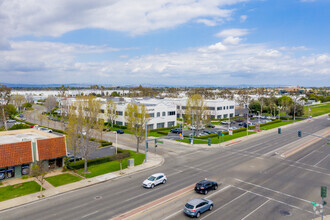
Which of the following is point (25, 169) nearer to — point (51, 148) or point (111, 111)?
point (51, 148)

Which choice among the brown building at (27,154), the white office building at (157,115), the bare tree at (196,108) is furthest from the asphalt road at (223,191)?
the white office building at (157,115)

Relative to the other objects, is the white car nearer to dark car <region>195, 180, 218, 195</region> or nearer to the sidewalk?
dark car <region>195, 180, 218, 195</region>

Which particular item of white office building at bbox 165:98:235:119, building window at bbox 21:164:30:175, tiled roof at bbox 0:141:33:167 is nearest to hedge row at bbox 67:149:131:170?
building window at bbox 21:164:30:175

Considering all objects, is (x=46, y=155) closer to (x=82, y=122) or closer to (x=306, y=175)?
(x=82, y=122)

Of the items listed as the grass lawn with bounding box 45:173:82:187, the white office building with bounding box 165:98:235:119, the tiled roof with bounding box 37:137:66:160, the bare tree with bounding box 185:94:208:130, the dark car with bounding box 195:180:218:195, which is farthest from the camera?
the white office building with bounding box 165:98:235:119

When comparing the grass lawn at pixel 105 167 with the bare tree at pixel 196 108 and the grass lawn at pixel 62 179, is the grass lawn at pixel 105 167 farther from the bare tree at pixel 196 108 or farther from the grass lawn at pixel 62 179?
the bare tree at pixel 196 108

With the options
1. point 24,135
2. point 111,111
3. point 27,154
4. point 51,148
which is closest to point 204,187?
point 51,148

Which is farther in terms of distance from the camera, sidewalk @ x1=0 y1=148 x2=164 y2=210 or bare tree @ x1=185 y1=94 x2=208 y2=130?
bare tree @ x1=185 y1=94 x2=208 y2=130
